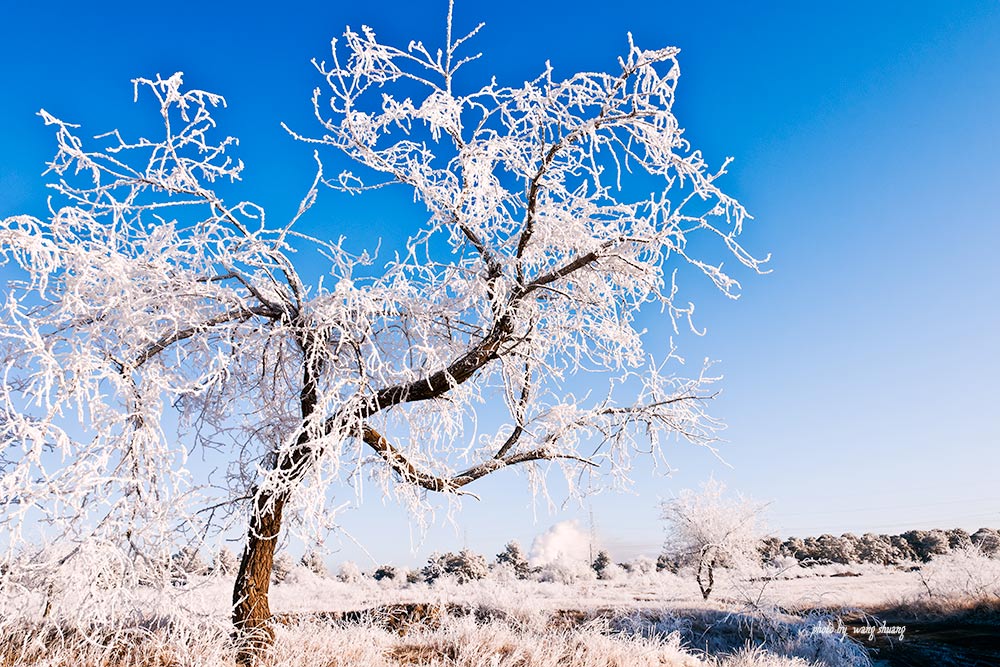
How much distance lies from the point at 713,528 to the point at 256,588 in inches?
1017

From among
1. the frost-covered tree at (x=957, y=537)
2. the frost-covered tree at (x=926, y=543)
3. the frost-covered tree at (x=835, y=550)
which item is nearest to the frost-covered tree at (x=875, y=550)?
the frost-covered tree at (x=835, y=550)

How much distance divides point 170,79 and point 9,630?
16.1ft

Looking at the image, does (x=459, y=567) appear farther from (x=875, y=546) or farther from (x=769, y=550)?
(x=875, y=546)

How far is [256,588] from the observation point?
6.30 meters

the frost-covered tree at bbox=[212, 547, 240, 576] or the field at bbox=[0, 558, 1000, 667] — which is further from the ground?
the frost-covered tree at bbox=[212, 547, 240, 576]

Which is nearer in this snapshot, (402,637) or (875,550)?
(402,637)

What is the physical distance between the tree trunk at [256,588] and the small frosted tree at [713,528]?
23892 mm

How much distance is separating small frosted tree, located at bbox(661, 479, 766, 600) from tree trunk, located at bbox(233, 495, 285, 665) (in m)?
23.9

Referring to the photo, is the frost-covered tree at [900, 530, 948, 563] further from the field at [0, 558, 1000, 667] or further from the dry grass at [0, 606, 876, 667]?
the dry grass at [0, 606, 876, 667]

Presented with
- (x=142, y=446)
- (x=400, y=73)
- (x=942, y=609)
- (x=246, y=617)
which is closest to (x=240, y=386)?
(x=142, y=446)

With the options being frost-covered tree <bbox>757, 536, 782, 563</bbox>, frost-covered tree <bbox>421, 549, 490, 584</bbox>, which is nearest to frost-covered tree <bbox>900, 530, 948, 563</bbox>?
frost-covered tree <bbox>757, 536, 782, 563</bbox>

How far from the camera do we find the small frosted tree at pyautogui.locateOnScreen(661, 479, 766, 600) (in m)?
27.7

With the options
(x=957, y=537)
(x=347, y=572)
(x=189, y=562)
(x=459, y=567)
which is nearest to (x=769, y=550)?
(x=957, y=537)

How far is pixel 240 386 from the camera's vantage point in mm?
7129
